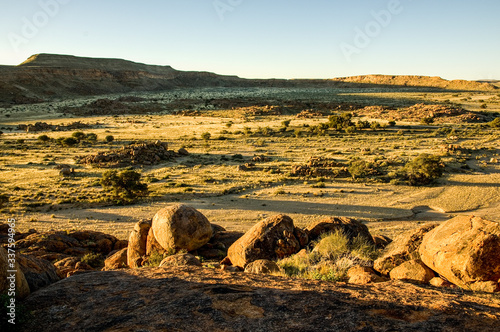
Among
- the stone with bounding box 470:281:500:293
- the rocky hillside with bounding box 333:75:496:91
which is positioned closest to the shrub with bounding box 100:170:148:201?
the stone with bounding box 470:281:500:293

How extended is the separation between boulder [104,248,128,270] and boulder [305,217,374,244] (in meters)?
6.83

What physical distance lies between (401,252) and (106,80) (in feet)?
411

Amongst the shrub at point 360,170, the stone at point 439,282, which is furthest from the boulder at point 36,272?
the shrub at point 360,170

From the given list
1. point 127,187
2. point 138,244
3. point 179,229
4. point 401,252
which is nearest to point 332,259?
point 401,252

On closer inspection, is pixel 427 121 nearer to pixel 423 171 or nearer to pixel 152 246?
pixel 423 171

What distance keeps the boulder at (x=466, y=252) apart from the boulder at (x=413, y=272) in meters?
0.16

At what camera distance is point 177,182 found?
2481 centimetres

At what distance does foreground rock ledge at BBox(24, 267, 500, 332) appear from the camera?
15.2 ft

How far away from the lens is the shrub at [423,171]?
2300 cm

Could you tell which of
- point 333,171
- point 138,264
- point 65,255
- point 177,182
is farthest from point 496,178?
point 65,255

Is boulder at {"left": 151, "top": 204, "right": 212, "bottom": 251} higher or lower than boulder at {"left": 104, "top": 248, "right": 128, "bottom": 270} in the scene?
higher

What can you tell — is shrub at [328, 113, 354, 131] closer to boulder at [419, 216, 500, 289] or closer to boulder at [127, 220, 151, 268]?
boulder at [127, 220, 151, 268]

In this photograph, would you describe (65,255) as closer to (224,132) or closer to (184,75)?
(224,132)

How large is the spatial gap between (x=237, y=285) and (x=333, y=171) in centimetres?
2070
